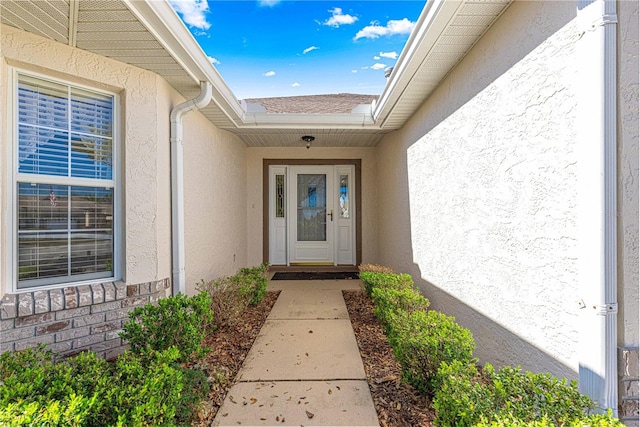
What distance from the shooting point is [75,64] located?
2418mm

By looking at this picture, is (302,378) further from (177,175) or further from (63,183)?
(63,183)

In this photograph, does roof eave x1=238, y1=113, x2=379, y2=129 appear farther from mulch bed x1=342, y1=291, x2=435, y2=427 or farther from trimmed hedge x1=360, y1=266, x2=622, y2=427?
trimmed hedge x1=360, y1=266, x2=622, y2=427

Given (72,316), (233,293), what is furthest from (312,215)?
(72,316)

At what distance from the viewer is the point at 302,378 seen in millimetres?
2434

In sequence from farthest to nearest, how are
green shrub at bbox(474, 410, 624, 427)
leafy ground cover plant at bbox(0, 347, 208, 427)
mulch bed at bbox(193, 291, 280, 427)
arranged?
mulch bed at bbox(193, 291, 280, 427) → leafy ground cover plant at bbox(0, 347, 208, 427) → green shrub at bbox(474, 410, 624, 427)

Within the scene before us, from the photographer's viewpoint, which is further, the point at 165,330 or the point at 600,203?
the point at 165,330

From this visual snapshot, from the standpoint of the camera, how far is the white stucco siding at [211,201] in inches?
145

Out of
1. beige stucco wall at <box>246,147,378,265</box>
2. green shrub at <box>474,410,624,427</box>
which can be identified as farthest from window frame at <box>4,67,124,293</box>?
beige stucco wall at <box>246,147,378,265</box>

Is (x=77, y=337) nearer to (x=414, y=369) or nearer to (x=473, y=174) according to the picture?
(x=414, y=369)

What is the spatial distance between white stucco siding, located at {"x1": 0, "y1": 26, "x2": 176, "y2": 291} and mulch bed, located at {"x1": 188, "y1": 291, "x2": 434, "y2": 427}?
1.03 meters

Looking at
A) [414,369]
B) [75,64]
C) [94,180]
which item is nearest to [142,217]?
[94,180]

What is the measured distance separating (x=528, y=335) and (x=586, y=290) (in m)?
0.63

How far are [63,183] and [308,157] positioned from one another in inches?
189

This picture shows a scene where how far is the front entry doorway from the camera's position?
6.86 meters
